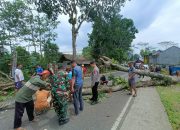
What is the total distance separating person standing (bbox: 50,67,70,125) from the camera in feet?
28.8

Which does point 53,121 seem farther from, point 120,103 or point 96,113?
point 120,103

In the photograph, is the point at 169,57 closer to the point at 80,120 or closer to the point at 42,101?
the point at 42,101

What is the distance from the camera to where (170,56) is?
310 ft

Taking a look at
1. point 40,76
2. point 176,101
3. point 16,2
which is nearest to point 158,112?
point 176,101

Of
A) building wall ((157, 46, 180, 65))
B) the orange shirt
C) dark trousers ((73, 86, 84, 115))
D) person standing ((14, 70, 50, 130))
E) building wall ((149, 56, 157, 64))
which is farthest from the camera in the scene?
building wall ((149, 56, 157, 64))

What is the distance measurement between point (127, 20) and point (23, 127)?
75.1 meters

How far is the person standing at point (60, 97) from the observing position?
28.8 ft

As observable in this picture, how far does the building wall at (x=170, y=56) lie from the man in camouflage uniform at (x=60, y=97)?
287ft

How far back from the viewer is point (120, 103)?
12.7 metres

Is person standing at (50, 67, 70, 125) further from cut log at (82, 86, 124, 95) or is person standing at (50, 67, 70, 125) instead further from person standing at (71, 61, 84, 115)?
cut log at (82, 86, 124, 95)

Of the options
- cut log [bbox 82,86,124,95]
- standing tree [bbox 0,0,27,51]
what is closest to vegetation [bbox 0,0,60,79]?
standing tree [bbox 0,0,27,51]

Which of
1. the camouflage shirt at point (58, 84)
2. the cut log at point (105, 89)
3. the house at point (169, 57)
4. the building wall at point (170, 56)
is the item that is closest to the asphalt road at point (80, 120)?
the camouflage shirt at point (58, 84)

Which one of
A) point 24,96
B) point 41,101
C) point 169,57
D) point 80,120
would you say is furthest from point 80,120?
point 169,57

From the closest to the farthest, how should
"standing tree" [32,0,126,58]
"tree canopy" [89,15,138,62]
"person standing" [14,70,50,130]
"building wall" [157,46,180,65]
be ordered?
"person standing" [14,70,50,130]
"standing tree" [32,0,126,58]
"tree canopy" [89,15,138,62]
"building wall" [157,46,180,65]
